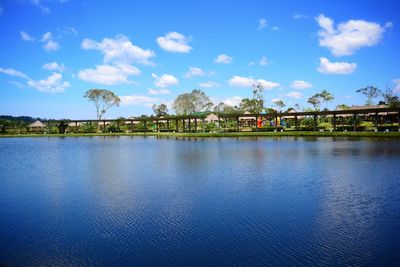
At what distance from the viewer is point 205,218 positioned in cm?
768

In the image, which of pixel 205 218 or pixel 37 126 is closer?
pixel 205 218

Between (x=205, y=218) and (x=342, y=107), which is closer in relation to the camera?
(x=205, y=218)

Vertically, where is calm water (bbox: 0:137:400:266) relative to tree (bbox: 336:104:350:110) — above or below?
below

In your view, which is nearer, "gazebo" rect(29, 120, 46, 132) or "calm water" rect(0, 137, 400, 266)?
"calm water" rect(0, 137, 400, 266)

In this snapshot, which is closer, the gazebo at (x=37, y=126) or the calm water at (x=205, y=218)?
the calm water at (x=205, y=218)

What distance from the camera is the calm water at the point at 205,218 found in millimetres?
5578

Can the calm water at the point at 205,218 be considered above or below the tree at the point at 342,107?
below

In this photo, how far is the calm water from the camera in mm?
5578

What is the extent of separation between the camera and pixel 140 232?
6770mm

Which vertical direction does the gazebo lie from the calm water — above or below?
above

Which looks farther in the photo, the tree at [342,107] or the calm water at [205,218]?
the tree at [342,107]

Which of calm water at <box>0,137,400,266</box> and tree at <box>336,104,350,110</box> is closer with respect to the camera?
calm water at <box>0,137,400,266</box>

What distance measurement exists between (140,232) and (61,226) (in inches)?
80.0

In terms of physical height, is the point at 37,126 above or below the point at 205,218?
above
